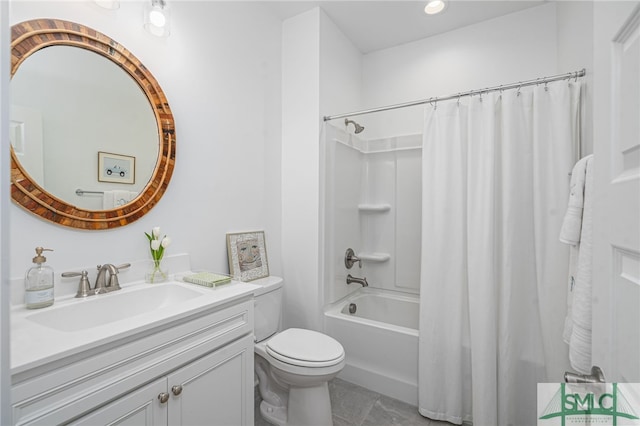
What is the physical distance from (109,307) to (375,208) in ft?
6.72

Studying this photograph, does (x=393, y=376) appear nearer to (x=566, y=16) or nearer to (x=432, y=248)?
(x=432, y=248)

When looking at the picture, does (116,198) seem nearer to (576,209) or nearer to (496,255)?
(576,209)

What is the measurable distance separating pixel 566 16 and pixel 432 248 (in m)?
1.70

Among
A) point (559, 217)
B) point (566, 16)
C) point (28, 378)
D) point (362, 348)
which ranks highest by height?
point (566, 16)

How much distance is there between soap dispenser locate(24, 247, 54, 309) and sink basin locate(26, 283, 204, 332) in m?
0.04

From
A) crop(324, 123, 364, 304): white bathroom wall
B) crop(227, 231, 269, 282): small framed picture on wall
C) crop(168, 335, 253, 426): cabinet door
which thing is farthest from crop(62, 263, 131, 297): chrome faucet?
crop(324, 123, 364, 304): white bathroom wall

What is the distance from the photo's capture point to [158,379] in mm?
965

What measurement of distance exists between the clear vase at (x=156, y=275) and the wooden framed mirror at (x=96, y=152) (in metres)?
0.25

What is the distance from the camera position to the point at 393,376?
1915 mm

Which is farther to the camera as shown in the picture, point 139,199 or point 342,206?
point 342,206

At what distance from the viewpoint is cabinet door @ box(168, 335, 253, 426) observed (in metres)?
1.03

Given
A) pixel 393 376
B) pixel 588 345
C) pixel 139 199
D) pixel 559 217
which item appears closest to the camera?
pixel 588 345

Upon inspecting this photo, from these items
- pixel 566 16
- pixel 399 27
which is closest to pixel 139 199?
pixel 399 27

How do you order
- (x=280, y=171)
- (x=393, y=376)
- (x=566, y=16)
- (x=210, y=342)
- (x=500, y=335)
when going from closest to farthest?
1. (x=210, y=342)
2. (x=500, y=335)
3. (x=566, y=16)
4. (x=393, y=376)
5. (x=280, y=171)
